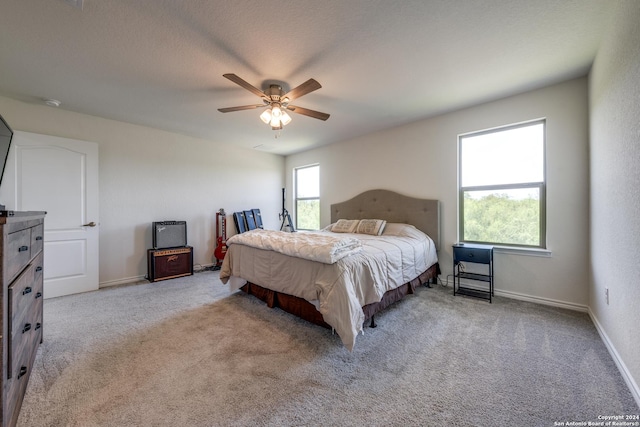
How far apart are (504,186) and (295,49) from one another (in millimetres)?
2930

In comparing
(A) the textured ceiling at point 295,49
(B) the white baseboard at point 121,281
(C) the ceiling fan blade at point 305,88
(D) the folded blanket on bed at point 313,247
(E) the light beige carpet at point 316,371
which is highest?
(A) the textured ceiling at point 295,49

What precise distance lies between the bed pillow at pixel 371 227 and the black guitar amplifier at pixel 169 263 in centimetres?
290

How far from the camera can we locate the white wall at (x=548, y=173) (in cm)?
261

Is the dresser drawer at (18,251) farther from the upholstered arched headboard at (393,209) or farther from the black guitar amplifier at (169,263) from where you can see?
the upholstered arched headboard at (393,209)

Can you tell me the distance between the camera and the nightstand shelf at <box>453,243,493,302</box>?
9.59ft

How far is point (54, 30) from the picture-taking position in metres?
1.85

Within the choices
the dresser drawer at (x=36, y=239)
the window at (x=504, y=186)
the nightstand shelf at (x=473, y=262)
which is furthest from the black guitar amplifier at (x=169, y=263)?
the window at (x=504, y=186)

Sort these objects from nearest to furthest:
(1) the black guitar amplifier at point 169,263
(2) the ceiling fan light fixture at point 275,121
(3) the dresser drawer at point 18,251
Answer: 1. (3) the dresser drawer at point 18,251
2. (2) the ceiling fan light fixture at point 275,121
3. (1) the black guitar amplifier at point 169,263

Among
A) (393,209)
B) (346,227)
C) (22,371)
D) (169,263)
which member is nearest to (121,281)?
(169,263)

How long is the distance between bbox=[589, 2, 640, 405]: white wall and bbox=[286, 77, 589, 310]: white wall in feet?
1.13

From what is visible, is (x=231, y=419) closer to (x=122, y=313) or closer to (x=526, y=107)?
(x=122, y=313)

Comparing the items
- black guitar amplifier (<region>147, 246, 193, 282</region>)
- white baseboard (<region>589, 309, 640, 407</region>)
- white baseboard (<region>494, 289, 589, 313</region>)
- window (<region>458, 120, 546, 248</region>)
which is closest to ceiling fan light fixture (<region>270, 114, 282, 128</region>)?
window (<region>458, 120, 546, 248</region>)

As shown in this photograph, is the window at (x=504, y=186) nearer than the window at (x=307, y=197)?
Yes

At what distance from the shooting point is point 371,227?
3.72 m
